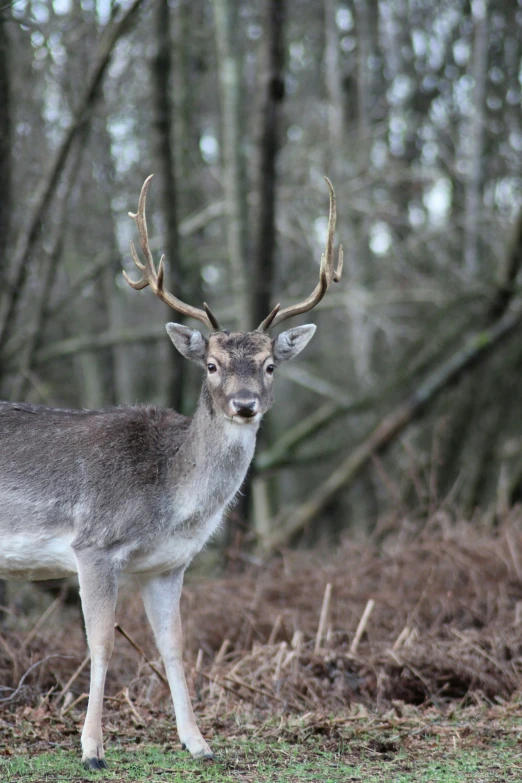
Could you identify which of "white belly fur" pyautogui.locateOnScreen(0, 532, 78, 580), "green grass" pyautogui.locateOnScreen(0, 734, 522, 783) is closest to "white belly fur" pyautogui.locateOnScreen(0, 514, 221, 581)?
"white belly fur" pyautogui.locateOnScreen(0, 532, 78, 580)

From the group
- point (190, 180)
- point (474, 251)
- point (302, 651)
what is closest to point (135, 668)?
point (302, 651)

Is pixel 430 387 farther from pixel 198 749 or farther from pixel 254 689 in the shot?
pixel 198 749

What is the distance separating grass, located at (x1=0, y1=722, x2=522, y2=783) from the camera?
582cm

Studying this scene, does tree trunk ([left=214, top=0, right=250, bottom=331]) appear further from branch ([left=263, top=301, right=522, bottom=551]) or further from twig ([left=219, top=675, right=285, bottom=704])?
twig ([left=219, top=675, right=285, bottom=704])

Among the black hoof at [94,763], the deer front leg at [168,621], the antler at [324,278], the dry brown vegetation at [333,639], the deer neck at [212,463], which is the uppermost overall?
the antler at [324,278]

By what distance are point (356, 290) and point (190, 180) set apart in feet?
11.0

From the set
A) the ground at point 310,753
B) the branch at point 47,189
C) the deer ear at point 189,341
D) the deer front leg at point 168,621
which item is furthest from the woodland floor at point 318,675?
the branch at point 47,189

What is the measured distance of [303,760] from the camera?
6.26 metres

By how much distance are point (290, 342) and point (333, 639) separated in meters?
2.94

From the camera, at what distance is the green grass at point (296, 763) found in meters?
5.81

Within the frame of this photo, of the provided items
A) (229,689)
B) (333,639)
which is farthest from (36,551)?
(333,639)

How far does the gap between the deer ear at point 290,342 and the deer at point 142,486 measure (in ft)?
0.19

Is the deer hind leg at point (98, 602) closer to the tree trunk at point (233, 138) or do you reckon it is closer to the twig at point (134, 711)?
the twig at point (134, 711)

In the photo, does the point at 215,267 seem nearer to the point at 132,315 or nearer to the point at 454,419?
the point at 132,315
